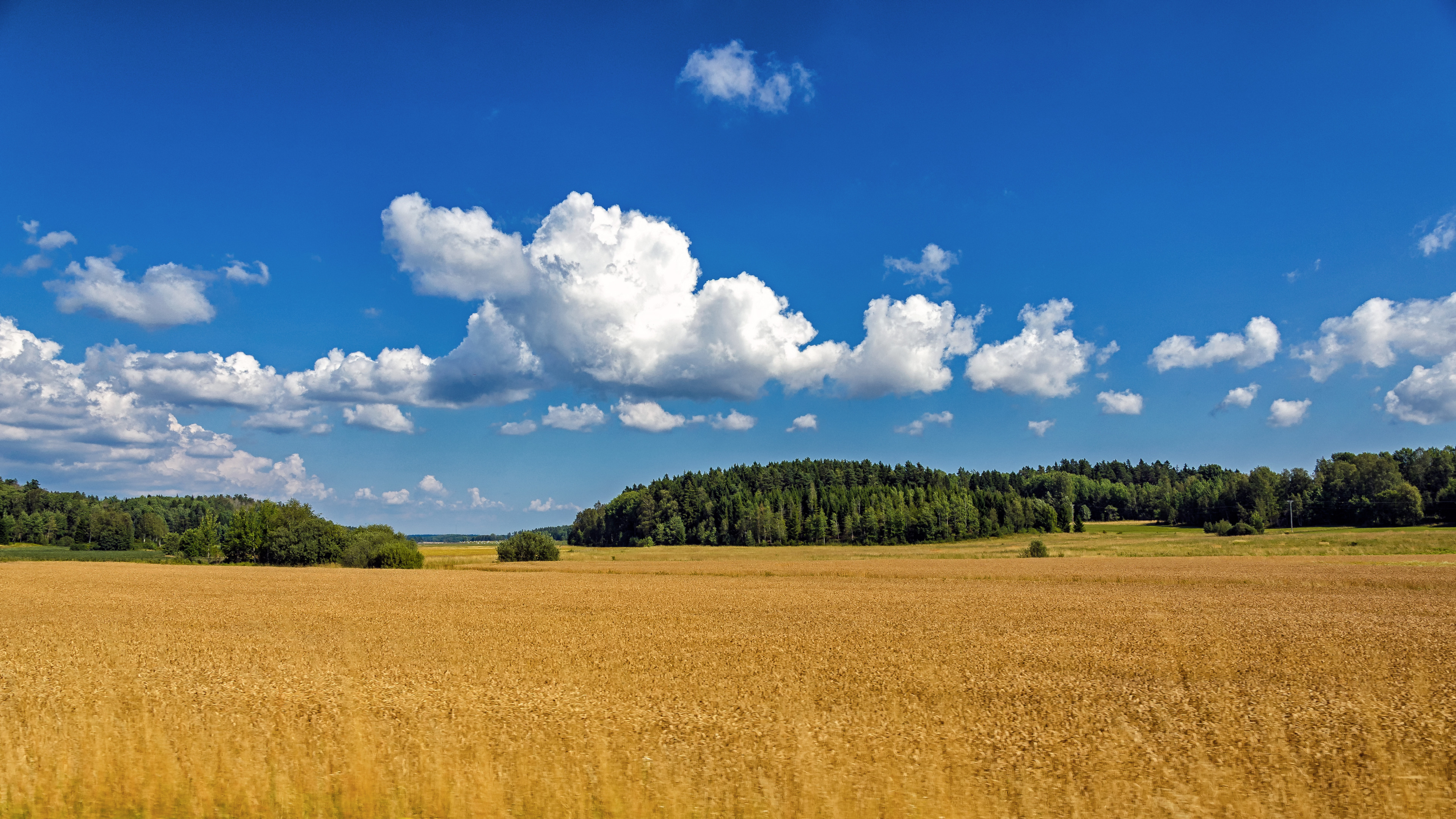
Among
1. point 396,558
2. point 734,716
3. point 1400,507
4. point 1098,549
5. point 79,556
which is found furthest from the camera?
point 1400,507

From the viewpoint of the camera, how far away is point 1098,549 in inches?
3391

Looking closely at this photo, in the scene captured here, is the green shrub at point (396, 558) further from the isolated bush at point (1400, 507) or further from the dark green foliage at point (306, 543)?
the isolated bush at point (1400, 507)

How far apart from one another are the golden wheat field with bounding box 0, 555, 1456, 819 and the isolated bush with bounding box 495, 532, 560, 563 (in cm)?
5884

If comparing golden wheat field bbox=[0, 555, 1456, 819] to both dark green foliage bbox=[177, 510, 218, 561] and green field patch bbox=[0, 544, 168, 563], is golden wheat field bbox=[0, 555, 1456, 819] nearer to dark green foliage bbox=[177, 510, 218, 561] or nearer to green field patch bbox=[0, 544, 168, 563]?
dark green foliage bbox=[177, 510, 218, 561]

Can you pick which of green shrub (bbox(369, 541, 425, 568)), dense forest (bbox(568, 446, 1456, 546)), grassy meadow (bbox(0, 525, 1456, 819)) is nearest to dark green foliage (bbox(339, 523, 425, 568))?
green shrub (bbox(369, 541, 425, 568))

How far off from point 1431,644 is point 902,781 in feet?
58.5

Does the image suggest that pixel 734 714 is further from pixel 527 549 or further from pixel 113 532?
pixel 113 532

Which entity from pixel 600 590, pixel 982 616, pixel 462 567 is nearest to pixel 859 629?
pixel 982 616

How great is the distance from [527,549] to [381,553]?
53.5 ft

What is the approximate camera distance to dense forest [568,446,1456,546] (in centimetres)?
13588

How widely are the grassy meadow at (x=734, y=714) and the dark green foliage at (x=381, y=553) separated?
150ft

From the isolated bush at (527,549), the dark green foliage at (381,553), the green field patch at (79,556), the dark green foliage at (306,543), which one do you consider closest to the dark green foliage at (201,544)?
the green field patch at (79,556)

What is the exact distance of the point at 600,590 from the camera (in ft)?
126

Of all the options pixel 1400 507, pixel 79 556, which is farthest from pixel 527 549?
pixel 1400 507
